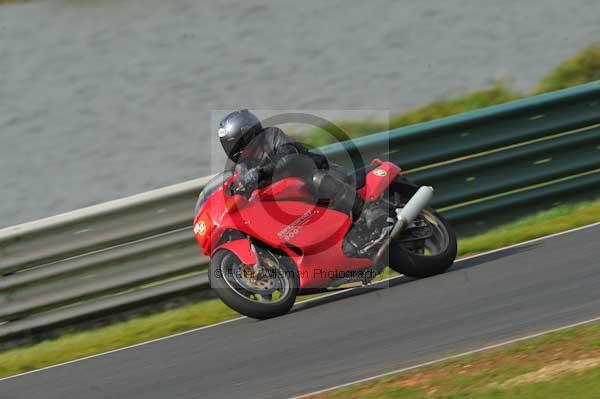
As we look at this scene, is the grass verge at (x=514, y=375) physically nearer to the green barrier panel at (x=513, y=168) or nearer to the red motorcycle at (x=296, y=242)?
the red motorcycle at (x=296, y=242)

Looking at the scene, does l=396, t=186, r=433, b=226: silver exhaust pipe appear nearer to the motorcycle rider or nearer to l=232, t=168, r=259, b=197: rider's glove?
the motorcycle rider

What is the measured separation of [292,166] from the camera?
767 centimetres

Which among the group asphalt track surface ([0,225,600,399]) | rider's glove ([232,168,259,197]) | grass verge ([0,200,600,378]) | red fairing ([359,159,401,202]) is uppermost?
rider's glove ([232,168,259,197])

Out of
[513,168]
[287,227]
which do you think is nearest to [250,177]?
[287,227]

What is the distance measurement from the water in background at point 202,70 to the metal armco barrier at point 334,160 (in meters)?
3.00

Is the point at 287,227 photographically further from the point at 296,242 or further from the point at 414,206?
the point at 414,206

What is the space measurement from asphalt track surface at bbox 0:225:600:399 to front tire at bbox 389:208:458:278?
9 cm

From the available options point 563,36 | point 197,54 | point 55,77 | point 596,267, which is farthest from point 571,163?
point 55,77

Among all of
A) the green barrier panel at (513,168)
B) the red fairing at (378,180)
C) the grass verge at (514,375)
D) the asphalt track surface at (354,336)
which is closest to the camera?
the grass verge at (514,375)

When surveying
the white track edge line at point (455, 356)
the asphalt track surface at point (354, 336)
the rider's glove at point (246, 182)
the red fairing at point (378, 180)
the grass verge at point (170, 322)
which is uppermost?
the rider's glove at point (246, 182)

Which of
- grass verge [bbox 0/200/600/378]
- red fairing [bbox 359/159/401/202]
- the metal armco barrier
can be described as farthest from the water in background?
red fairing [bbox 359/159/401/202]

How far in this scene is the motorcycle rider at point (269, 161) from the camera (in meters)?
7.57

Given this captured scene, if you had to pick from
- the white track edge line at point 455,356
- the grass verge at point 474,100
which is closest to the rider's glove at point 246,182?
the white track edge line at point 455,356

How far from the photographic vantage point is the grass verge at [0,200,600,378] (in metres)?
8.10
